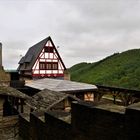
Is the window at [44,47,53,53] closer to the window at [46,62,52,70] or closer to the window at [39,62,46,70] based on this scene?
the window at [46,62,52,70]

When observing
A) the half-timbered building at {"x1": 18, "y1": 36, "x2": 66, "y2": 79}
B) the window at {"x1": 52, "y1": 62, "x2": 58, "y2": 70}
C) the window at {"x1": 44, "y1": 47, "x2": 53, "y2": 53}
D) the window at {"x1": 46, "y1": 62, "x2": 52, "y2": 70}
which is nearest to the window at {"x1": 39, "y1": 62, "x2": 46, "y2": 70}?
the half-timbered building at {"x1": 18, "y1": 36, "x2": 66, "y2": 79}

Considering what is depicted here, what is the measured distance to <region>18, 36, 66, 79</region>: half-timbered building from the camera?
3297 centimetres

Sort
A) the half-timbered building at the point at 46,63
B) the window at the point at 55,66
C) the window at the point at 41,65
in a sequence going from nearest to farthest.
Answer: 1. the half-timbered building at the point at 46,63
2. the window at the point at 41,65
3. the window at the point at 55,66

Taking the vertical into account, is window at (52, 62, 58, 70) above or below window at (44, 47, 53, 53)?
below

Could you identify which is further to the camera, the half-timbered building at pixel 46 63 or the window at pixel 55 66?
the window at pixel 55 66

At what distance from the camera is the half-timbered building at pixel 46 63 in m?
33.0

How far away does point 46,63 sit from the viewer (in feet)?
111

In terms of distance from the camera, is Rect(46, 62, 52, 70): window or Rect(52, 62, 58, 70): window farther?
Rect(52, 62, 58, 70): window

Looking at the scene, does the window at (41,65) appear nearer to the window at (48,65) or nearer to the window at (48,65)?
the window at (48,65)

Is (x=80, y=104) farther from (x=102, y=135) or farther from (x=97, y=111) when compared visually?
(x=102, y=135)

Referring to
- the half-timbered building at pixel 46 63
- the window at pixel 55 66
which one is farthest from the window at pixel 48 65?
the window at pixel 55 66

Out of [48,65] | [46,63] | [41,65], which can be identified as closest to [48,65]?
[48,65]

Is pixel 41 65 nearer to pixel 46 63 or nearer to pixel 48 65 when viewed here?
pixel 46 63

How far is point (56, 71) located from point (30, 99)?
20.3 m
